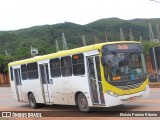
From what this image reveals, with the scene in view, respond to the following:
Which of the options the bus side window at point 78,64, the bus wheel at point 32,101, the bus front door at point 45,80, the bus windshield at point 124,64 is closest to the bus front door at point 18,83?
the bus wheel at point 32,101

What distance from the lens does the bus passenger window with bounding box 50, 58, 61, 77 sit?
679 inches

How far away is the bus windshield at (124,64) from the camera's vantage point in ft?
46.1

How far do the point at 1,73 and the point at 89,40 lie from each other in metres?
31.0

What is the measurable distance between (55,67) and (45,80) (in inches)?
62.1

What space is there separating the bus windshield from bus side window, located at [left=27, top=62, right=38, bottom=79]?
21.5 feet

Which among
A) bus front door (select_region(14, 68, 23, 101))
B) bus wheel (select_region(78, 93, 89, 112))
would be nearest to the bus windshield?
bus wheel (select_region(78, 93, 89, 112))

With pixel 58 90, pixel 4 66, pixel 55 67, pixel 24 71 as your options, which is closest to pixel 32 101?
pixel 24 71

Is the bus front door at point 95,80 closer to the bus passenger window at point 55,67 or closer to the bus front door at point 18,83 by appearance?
the bus passenger window at point 55,67

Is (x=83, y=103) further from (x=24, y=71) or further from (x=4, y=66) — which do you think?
(x=4, y=66)

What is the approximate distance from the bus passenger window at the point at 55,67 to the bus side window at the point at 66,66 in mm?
426

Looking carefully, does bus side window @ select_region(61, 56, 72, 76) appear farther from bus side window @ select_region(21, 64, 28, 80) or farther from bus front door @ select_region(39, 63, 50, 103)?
bus side window @ select_region(21, 64, 28, 80)

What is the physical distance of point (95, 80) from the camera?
47.4ft

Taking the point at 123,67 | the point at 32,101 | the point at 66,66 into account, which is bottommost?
the point at 32,101

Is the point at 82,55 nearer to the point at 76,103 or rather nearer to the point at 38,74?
the point at 76,103
